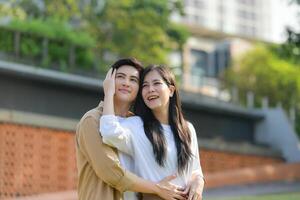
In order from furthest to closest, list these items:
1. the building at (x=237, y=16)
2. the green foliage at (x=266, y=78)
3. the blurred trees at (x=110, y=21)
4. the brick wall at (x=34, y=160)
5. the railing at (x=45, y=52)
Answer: the building at (x=237, y=16) < the green foliage at (x=266, y=78) < the blurred trees at (x=110, y=21) < the railing at (x=45, y=52) < the brick wall at (x=34, y=160)

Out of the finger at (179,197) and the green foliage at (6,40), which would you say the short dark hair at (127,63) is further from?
the green foliage at (6,40)

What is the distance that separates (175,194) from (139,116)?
0.50 metres

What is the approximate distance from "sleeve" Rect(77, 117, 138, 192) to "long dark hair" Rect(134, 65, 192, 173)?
0.20 m

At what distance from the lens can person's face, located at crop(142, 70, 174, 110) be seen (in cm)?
388

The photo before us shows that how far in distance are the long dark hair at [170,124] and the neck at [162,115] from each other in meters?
0.02

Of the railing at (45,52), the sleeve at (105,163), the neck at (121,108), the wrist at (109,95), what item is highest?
the railing at (45,52)

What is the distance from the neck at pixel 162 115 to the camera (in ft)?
12.9

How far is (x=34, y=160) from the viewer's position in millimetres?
17938

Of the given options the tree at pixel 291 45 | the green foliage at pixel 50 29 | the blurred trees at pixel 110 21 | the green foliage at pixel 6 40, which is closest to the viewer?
the tree at pixel 291 45

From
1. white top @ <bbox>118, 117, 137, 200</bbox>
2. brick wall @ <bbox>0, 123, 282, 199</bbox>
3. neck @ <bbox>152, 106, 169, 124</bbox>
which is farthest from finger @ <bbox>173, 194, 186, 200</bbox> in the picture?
brick wall @ <bbox>0, 123, 282, 199</bbox>

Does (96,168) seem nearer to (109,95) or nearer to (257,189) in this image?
(109,95)

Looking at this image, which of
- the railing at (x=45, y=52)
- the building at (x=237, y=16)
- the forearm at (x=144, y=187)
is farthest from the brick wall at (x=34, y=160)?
the building at (x=237, y=16)

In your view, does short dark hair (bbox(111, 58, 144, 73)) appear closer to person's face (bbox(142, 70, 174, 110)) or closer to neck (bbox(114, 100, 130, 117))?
person's face (bbox(142, 70, 174, 110))

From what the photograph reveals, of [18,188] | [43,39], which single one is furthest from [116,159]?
[43,39]
